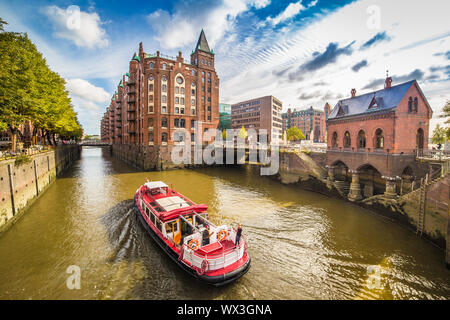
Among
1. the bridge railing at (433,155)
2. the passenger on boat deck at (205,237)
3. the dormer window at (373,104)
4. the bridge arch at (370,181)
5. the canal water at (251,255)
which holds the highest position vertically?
the dormer window at (373,104)

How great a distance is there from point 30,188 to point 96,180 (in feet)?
43.4

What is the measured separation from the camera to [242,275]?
10.4 meters

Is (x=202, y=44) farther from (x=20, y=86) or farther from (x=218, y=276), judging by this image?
(x=218, y=276)

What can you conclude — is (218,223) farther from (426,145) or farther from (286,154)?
(426,145)

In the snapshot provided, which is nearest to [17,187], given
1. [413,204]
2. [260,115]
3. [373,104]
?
[413,204]

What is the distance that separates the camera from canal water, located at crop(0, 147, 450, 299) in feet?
32.2

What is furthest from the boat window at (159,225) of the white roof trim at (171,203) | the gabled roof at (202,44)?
the gabled roof at (202,44)

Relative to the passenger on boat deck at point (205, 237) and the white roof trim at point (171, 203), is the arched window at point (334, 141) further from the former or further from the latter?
the passenger on boat deck at point (205, 237)

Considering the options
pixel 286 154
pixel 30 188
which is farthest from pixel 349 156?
pixel 30 188

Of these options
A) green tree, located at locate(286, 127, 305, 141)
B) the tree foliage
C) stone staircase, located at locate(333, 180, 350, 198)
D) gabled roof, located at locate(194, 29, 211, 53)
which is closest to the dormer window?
stone staircase, located at locate(333, 180, 350, 198)

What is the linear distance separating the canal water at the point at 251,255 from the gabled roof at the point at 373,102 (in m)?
11.8

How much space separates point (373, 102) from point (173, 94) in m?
40.7

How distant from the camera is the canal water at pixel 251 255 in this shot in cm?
980

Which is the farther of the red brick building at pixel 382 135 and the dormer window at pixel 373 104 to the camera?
the dormer window at pixel 373 104
